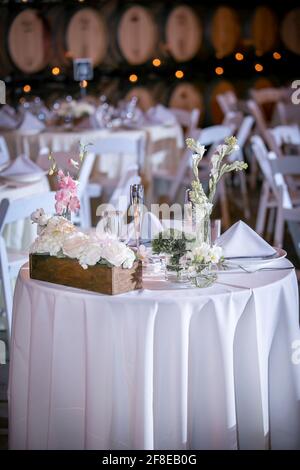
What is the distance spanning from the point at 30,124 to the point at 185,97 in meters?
3.34

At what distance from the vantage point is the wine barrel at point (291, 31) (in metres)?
10.1

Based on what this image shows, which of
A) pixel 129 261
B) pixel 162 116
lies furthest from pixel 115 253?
pixel 162 116

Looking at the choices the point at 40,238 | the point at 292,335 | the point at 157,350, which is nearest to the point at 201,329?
the point at 157,350

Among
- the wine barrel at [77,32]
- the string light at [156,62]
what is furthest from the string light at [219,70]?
the wine barrel at [77,32]

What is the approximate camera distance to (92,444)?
2.55 meters

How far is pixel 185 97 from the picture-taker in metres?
9.98

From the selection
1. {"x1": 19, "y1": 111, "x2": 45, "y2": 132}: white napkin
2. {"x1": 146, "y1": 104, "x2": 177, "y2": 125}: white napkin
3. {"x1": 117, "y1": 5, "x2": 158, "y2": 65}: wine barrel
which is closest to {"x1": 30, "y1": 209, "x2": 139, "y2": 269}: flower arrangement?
{"x1": 19, "y1": 111, "x2": 45, "y2": 132}: white napkin

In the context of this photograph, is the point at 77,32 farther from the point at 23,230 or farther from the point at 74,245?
the point at 74,245

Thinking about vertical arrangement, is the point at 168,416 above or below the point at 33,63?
A: below

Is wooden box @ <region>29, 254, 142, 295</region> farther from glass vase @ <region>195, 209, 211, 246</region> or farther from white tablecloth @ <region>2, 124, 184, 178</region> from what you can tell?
white tablecloth @ <region>2, 124, 184, 178</region>

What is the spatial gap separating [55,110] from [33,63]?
2381 millimetres

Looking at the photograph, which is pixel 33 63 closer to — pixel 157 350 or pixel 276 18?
pixel 276 18

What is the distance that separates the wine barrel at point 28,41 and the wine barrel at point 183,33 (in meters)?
1.35

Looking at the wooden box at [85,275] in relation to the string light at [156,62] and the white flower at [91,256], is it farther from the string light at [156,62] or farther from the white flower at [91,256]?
the string light at [156,62]
